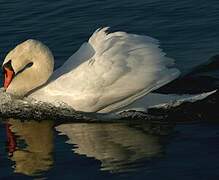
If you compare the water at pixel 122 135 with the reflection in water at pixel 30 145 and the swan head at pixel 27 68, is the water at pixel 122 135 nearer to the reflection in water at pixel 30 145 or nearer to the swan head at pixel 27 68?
the reflection in water at pixel 30 145

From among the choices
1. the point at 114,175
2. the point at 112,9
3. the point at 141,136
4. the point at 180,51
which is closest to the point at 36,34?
the point at 112,9

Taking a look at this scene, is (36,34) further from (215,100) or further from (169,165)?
(169,165)

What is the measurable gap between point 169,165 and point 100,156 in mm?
1108

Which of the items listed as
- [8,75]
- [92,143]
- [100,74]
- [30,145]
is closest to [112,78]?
[100,74]

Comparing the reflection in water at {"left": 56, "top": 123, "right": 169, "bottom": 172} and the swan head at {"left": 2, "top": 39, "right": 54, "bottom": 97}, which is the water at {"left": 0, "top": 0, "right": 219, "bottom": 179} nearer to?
the reflection in water at {"left": 56, "top": 123, "right": 169, "bottom": 172}

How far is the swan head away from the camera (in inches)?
515

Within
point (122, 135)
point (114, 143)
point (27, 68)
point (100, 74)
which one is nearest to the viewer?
point (114, 143)

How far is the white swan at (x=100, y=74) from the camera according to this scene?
12.5 meters

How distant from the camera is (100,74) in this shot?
12.5 meters

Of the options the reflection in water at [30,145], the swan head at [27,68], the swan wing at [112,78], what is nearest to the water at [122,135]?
the reflection in water at [30,145]

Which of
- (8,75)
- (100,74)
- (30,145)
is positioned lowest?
(30,145)

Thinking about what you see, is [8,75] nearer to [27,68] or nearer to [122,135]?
[27,68]

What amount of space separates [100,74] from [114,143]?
4.57 feet

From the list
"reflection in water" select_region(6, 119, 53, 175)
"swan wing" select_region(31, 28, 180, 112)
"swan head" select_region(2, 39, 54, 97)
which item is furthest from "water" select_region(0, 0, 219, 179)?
"swan head" select_region(2, 39, 54, 97)
